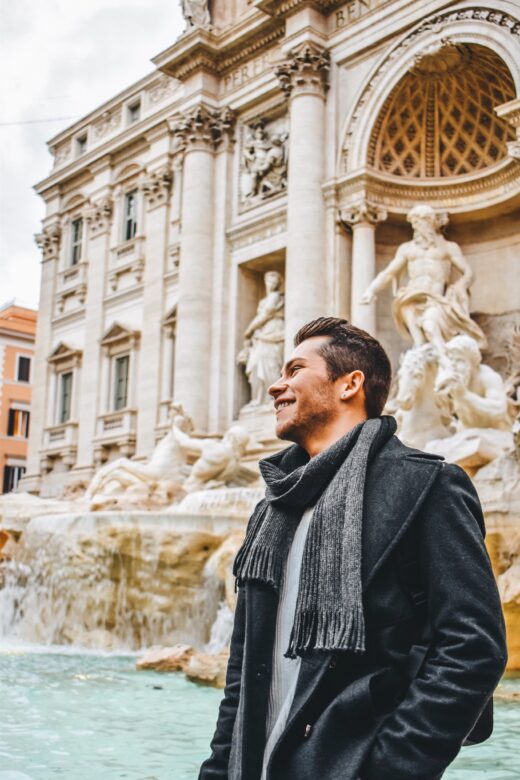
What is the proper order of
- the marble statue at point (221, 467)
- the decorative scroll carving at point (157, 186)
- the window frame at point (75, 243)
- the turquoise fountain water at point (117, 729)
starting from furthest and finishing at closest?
the window frame at point (75, 243) → the decorative scroll carving at point (157, 186) → the marble statue at point (221, 467) → the turquoise fountain water at point (117, 729)

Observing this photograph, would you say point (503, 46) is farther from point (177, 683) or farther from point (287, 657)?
point (287, 657)

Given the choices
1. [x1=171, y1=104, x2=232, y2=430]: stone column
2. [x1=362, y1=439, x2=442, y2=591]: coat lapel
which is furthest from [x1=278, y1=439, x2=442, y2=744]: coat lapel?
[x1=171, y1=104, x2=232, y2=430]: stone column

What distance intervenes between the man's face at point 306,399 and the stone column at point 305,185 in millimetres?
14125

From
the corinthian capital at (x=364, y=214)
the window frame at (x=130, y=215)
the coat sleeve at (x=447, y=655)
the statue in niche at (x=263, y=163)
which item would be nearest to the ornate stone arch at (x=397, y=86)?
the corinthian capital at (x=364, y=214)

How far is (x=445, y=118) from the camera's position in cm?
1655

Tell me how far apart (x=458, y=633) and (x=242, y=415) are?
16639 millimetres

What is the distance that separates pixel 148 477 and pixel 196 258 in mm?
5873

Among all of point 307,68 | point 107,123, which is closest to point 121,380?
point 107,123

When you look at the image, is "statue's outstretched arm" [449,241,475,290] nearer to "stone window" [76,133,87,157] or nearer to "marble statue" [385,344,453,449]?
"marble statue" [385,344,453,449]

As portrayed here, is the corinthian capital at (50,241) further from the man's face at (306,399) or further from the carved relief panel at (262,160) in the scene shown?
the man's face at (306,399)

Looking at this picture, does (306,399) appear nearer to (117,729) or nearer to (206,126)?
(117,729)

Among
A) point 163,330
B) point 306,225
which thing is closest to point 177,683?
point 306,225

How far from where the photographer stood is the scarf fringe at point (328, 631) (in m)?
1.67

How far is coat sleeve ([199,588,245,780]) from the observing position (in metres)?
2.01
